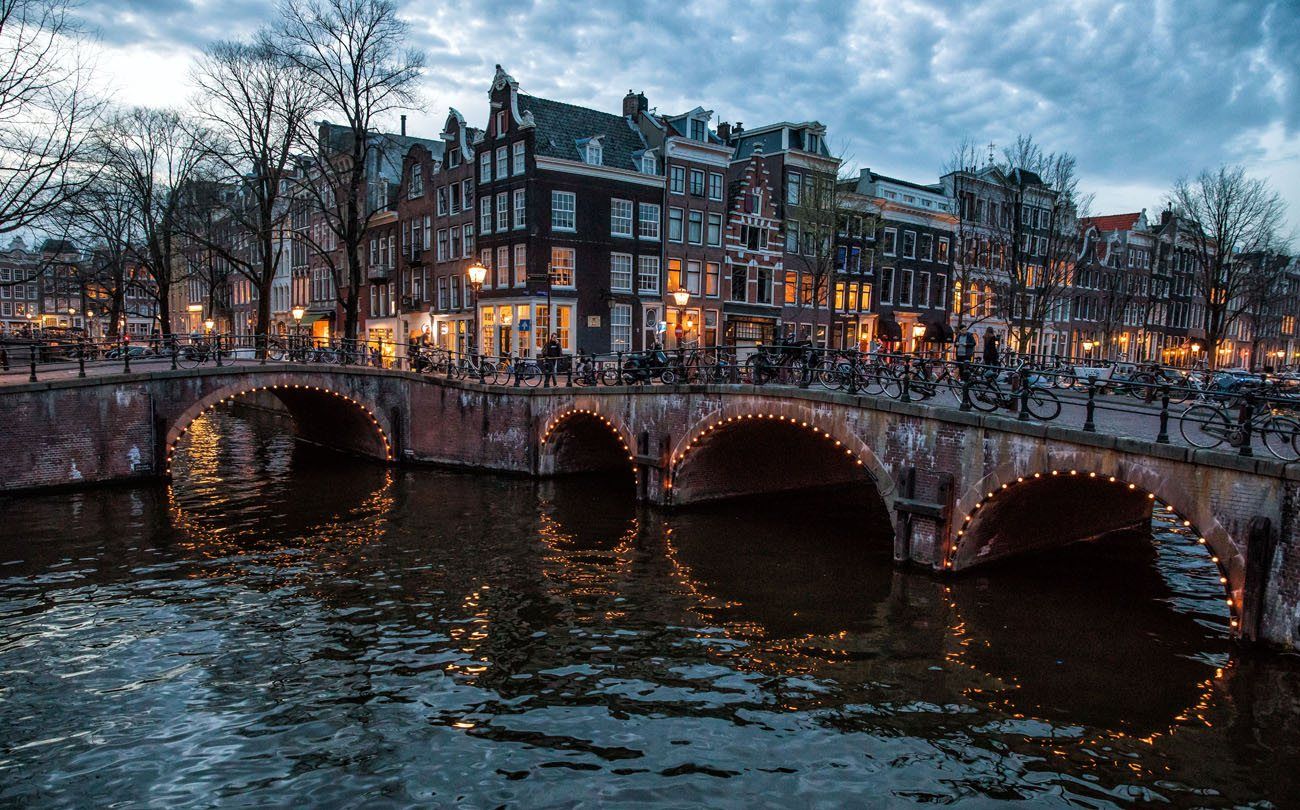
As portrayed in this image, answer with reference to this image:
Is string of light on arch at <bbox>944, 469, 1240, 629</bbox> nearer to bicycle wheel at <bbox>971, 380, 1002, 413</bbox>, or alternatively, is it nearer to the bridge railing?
the bridge railing

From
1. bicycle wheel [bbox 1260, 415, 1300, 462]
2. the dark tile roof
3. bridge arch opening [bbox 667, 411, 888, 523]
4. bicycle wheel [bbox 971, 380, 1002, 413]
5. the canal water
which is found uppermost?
the dark tile roof

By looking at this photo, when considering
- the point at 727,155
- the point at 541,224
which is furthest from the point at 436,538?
the point at 727,155

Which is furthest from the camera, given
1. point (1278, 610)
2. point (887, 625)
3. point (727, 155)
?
point (727, 155)

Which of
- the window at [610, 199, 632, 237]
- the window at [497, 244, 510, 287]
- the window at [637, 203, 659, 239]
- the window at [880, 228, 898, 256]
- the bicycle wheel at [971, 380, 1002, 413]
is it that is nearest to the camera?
the bicycle wheel at [971, 380, 1002, 413]

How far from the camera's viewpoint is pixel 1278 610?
1137 cm

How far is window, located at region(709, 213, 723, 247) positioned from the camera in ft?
140

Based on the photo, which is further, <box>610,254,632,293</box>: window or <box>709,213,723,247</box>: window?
<box>709,213,723,247</box>: window

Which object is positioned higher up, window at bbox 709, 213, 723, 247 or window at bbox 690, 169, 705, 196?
window at bbox 690, 169, 705, 196

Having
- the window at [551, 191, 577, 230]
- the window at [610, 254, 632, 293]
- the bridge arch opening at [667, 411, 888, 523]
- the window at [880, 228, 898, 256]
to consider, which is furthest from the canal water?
the window at [880, 228, 898, 256]

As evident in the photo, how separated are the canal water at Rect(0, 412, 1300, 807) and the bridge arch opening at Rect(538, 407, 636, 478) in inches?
262

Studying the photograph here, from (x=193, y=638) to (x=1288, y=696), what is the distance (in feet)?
52.6

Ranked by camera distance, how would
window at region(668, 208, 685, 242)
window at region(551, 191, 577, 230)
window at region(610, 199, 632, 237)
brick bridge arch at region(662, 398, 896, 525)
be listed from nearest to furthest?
brick bridge arch at region(662, 398, 896, 525), window at region(551, 191, 577, 230), window at region(610, 199, 632, 237), window at region(668, 208, 685, 242)

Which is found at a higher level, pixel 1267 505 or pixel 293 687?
pixel 1267 505

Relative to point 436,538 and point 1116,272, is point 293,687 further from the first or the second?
point 1116,272
